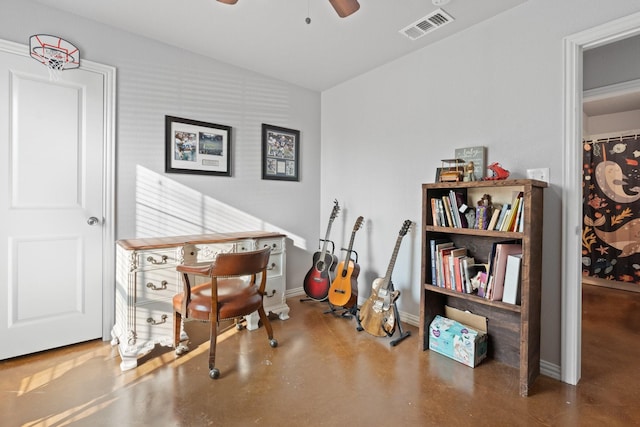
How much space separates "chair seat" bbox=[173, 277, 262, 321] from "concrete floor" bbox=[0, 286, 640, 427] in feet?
1.21

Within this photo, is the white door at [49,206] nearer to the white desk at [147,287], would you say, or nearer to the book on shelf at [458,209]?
the white desk at [147,287]

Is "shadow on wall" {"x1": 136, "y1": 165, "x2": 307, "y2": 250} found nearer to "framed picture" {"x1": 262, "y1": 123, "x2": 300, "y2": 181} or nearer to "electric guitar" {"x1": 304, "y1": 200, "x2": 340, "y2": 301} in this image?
"framed picture" {"x1": 262, "y1": 123, "x2": 300, "y2": 181}

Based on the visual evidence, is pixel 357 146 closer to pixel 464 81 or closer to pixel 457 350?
pixel 464 81

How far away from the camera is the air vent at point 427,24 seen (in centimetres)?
224

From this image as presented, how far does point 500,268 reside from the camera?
197 centimetres

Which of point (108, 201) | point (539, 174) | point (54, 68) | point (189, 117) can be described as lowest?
point (108, 201)

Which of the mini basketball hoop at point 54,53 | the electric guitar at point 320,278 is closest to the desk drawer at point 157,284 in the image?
the electric guitar at point 320,278

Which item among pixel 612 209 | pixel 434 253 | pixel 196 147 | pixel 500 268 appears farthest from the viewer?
pixel 612 209

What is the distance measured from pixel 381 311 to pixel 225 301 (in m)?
1.24

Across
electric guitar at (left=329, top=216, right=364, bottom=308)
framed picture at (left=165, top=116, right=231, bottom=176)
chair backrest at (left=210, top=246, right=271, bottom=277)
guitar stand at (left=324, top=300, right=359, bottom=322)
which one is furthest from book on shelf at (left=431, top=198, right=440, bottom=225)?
framed picture at (left=165, top=116, right=231, bottom=176)

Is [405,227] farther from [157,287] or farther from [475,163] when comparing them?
[157,287]

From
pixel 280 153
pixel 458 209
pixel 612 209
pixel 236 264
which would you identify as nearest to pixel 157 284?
pixel 236 264

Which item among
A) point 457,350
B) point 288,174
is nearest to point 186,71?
point 288,174

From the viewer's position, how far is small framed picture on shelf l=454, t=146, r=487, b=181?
225 cm
